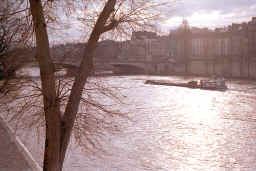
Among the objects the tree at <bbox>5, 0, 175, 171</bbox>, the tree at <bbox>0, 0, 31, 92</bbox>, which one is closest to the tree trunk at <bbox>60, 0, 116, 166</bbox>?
the tree at <bbox>5, 0, 175, 171</bbox>

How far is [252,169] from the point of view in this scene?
6871mm

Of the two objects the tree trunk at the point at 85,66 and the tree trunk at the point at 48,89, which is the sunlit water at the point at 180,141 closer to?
the tree trunk at the point at 85,66

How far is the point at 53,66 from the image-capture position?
2580mm

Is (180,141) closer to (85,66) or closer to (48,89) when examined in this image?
(85,66)

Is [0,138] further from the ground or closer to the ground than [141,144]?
further from the ground

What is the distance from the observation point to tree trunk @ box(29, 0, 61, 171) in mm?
2465

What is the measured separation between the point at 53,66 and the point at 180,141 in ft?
22.7

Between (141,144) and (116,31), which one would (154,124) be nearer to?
(141,144)

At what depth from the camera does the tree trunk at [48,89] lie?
246 cm

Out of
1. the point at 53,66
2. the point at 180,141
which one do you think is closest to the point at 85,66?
the point at 53,66

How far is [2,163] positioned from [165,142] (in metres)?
4.89

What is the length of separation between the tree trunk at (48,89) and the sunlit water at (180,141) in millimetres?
1474

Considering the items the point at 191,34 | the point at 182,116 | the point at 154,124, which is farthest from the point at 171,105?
the point at 191,34

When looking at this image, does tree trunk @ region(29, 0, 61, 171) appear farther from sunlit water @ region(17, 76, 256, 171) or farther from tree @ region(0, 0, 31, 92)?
sunlit water @ region(17, 76, 256, 171)
